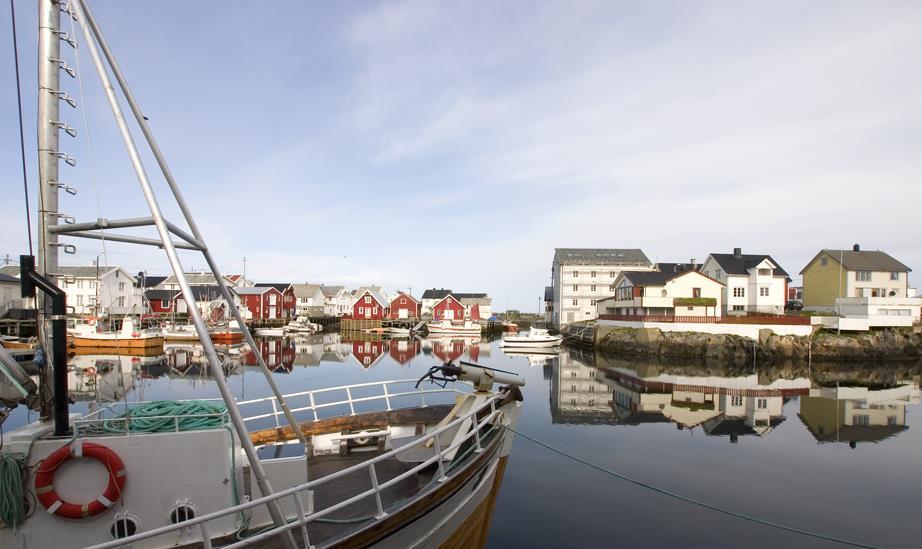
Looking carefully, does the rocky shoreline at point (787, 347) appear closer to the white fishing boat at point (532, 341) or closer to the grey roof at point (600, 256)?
the white fishing boat at point (532, 341)

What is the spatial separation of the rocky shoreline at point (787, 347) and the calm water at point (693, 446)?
3.85 metres

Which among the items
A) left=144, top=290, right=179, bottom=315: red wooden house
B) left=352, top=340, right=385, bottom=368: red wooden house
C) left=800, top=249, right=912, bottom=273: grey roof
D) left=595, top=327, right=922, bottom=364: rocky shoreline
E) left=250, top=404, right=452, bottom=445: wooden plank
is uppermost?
left=800, top=249, right=912, bottom=273: grey roof

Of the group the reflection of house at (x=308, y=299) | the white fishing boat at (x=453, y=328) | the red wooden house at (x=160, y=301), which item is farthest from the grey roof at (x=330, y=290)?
the white fishing boat at (x=453, y=328)

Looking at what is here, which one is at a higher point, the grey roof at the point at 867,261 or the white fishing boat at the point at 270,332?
the grey roof at the point at 867,261

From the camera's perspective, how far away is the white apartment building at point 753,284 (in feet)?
176

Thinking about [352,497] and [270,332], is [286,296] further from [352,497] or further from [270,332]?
[352,497]

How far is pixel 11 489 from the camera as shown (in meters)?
4.78

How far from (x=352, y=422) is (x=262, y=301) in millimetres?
80189

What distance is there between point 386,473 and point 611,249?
81433 millimetres

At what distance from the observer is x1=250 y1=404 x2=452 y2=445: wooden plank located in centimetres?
850

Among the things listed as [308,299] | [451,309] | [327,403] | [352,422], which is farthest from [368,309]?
[352,422]

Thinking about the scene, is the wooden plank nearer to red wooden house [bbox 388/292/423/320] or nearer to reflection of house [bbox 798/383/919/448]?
reflection of house [bbox 798/383/919/448]

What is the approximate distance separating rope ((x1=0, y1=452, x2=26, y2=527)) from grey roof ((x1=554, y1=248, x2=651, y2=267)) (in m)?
75.1

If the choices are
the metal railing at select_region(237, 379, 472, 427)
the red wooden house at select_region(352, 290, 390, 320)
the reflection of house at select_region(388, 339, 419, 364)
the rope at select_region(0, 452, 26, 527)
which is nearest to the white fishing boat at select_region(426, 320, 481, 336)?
the reflection of house at select_region(388, 339, 419, 364)
